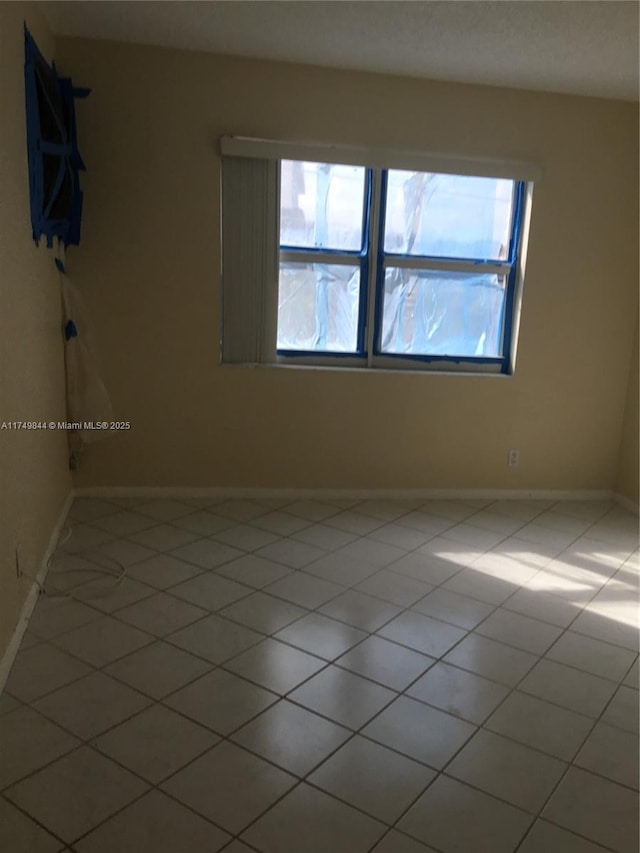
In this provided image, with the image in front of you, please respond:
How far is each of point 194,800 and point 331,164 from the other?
3.12m

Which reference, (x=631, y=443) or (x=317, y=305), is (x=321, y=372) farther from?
(x=631, y=443)

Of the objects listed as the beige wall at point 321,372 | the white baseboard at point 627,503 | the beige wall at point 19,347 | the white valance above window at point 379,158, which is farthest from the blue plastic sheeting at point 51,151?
the white baseboard at point 627,503

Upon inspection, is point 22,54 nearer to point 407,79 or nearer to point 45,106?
point 45,106

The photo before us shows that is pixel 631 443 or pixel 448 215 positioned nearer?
pixel 448 215

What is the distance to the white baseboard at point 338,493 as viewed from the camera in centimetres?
396

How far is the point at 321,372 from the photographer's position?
13.1 feet

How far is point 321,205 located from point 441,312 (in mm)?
933

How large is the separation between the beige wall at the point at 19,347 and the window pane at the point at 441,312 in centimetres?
189

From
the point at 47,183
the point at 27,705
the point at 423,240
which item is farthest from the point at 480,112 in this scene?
the point at 27,705

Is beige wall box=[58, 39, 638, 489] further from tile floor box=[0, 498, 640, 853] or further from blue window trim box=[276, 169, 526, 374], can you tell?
tile floor box=[0, 498, 640, 853]

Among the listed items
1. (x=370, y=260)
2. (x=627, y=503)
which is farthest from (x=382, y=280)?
(x=627, y=503)

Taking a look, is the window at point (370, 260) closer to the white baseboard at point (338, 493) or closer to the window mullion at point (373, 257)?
the window mullion at point (373, 257)

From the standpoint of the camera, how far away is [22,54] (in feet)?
8.45

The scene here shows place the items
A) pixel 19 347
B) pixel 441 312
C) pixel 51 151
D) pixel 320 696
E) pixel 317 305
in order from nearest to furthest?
pixel 320 696 → pixel 19 347 → pixel 51 151 → pixel 317 305 → pixel 441 312
